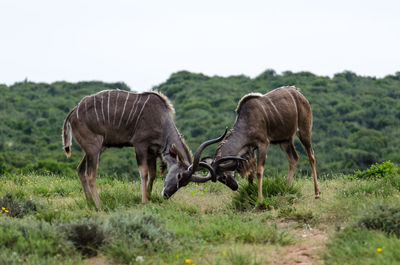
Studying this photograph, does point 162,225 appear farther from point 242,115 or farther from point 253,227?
point 242,115

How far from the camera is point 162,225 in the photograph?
270 inches

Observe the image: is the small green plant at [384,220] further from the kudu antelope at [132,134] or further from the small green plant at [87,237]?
the small green plant at [87,237]

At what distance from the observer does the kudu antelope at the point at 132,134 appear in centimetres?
911

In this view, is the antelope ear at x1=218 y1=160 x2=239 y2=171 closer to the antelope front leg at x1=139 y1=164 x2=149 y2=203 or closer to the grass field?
the grass field

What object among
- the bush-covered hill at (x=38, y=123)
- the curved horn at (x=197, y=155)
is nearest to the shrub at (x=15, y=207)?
the curved horn at (x=197, y=155)

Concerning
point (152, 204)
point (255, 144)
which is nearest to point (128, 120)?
point (152, 204)

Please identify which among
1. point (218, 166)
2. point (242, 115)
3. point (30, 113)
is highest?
point (242, 115)

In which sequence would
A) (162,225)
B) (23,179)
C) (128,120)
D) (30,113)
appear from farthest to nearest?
1. (30,113)
2. (23,179)
3. (128,120)
4. (162,225)

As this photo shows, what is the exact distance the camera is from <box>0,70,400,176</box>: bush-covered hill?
29234mm

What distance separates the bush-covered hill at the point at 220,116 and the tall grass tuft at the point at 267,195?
43.4 ft

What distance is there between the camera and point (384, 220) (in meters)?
6.45

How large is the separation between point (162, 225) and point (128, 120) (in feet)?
9.91

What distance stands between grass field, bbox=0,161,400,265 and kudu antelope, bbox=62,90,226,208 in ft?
1.80

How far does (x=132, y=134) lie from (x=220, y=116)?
3093 centimetres
